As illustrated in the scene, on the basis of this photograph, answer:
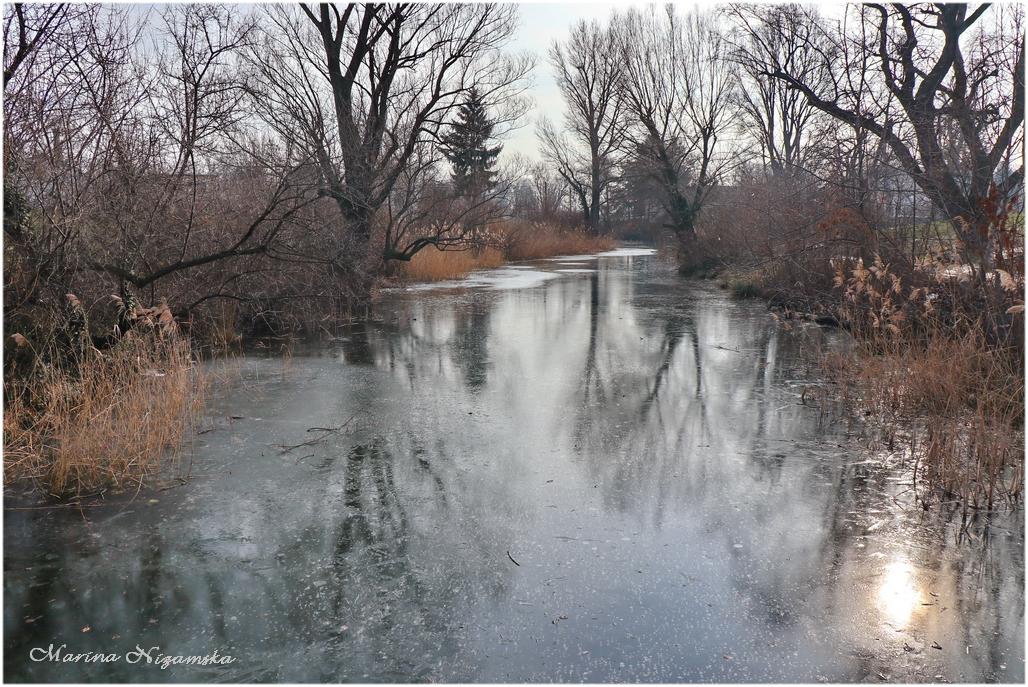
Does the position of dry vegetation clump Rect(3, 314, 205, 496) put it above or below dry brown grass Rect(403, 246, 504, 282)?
below

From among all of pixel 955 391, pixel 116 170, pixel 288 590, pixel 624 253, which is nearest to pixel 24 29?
pixel 116 170

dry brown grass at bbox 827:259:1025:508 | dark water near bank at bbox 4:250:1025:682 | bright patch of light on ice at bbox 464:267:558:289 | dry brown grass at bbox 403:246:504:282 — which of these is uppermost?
dry brown grass at bbox 403:246:504:282

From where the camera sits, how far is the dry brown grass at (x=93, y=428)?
4777mm

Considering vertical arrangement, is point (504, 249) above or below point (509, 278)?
above

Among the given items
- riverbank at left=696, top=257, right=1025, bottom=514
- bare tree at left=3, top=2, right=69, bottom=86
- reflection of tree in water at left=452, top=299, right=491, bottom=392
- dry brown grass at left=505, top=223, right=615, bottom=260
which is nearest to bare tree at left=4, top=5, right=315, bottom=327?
bare tree at left=3, top=2, right=69, bottom=86

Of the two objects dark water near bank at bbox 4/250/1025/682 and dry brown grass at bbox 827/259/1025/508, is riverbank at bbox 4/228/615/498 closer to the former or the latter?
dark water near bank at bbox 4/250/1025/682

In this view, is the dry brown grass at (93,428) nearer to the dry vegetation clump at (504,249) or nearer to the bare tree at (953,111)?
the bare tree at (953,111)

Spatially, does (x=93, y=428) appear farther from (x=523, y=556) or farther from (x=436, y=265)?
(x=436, y=265)

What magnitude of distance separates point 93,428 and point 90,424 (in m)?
0.03

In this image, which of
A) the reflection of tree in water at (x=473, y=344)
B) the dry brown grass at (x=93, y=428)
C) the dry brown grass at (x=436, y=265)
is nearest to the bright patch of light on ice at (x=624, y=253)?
the dry brown grass at (x=436, y=265)

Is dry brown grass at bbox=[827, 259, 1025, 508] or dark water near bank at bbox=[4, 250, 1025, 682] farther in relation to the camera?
dry brown grass at bbox=[827, 259, 1025, 508]

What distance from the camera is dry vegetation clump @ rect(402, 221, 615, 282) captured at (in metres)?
20.2

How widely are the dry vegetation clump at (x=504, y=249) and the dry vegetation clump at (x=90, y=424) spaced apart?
13.6 m

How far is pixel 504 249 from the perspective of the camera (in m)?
27.3
